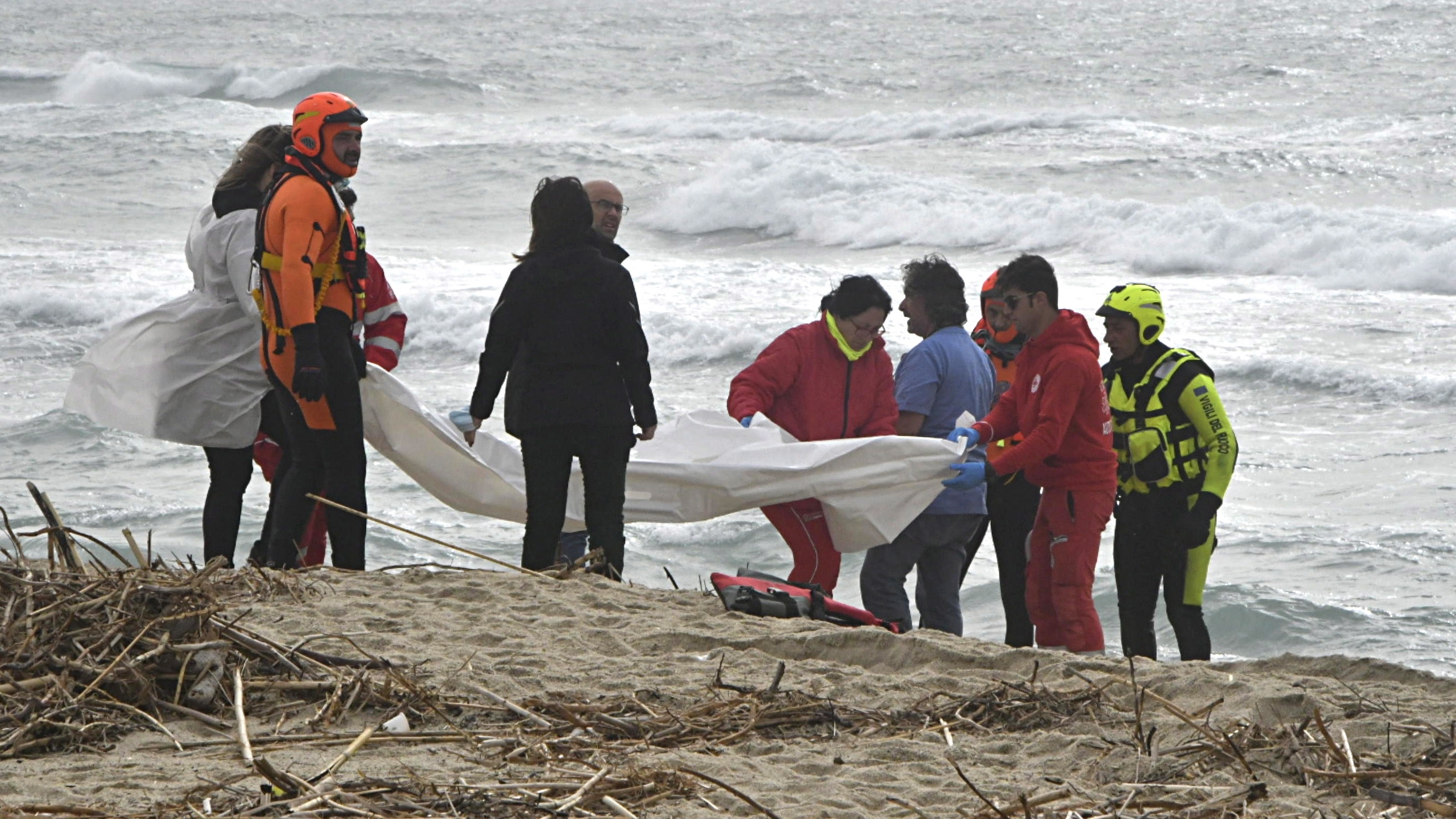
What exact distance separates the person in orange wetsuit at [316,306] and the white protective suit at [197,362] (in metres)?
0.38

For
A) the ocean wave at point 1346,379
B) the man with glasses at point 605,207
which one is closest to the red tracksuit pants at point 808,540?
the man with glasses at point 605,207

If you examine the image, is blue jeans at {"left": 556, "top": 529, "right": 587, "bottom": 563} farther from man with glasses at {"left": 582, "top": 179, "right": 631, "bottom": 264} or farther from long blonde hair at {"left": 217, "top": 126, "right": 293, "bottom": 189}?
long blonde hair at {"left": 217, "top": 126, "right": 293, "bottom": 189}

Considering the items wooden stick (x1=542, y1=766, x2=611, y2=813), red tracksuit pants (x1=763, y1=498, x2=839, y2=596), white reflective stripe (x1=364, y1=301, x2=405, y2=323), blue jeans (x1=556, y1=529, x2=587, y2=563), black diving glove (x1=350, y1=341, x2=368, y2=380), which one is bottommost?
blue jeans (x1=556, y1=529, x2=587, y2=563)

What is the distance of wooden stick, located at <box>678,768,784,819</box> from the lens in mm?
3041

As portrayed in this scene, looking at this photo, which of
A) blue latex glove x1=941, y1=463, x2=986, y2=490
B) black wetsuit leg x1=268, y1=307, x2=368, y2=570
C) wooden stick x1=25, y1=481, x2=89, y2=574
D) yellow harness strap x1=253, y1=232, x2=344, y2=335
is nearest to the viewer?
wooden stick x1=25, y1=481, x2=89, y2=574

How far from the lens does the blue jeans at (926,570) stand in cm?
Result: 604

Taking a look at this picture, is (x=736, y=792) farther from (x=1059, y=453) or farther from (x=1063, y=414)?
(x=1059, y=453)

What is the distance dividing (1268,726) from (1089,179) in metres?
20.6

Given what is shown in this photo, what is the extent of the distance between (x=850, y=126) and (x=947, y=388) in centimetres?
2381

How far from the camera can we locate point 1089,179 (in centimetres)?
2356

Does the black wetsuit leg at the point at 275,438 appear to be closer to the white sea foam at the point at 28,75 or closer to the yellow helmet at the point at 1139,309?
the yellow helmet at the point at 1139,309

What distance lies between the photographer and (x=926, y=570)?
20.3 feet

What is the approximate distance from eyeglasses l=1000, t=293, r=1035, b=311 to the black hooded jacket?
1.36 m

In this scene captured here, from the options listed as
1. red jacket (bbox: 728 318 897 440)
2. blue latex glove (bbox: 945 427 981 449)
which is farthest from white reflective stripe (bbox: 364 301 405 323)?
blue latex glove (bbox: 945 427 981 449)
